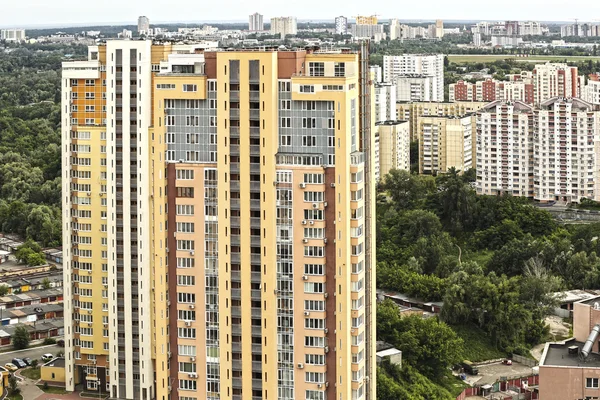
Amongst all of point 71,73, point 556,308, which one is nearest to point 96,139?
point 71,73

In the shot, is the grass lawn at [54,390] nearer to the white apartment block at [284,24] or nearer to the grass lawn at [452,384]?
the grass lawn at [452,384]

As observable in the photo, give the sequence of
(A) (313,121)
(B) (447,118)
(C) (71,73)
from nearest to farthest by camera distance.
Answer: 1. (A) (313,121)
2. (C) (71,73)
3. (B) (447,118)

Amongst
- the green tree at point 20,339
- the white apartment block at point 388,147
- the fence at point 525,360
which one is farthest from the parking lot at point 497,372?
the white apartment block at point 388,147

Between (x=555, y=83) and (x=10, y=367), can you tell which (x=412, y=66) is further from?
(x=10, y=367)

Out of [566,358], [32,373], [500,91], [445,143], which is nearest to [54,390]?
[32,373]

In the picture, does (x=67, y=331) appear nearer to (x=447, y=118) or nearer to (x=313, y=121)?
(x=313, y=121)

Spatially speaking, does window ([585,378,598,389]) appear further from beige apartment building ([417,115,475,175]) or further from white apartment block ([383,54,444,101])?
white apartment block ([383,54,444,101])
